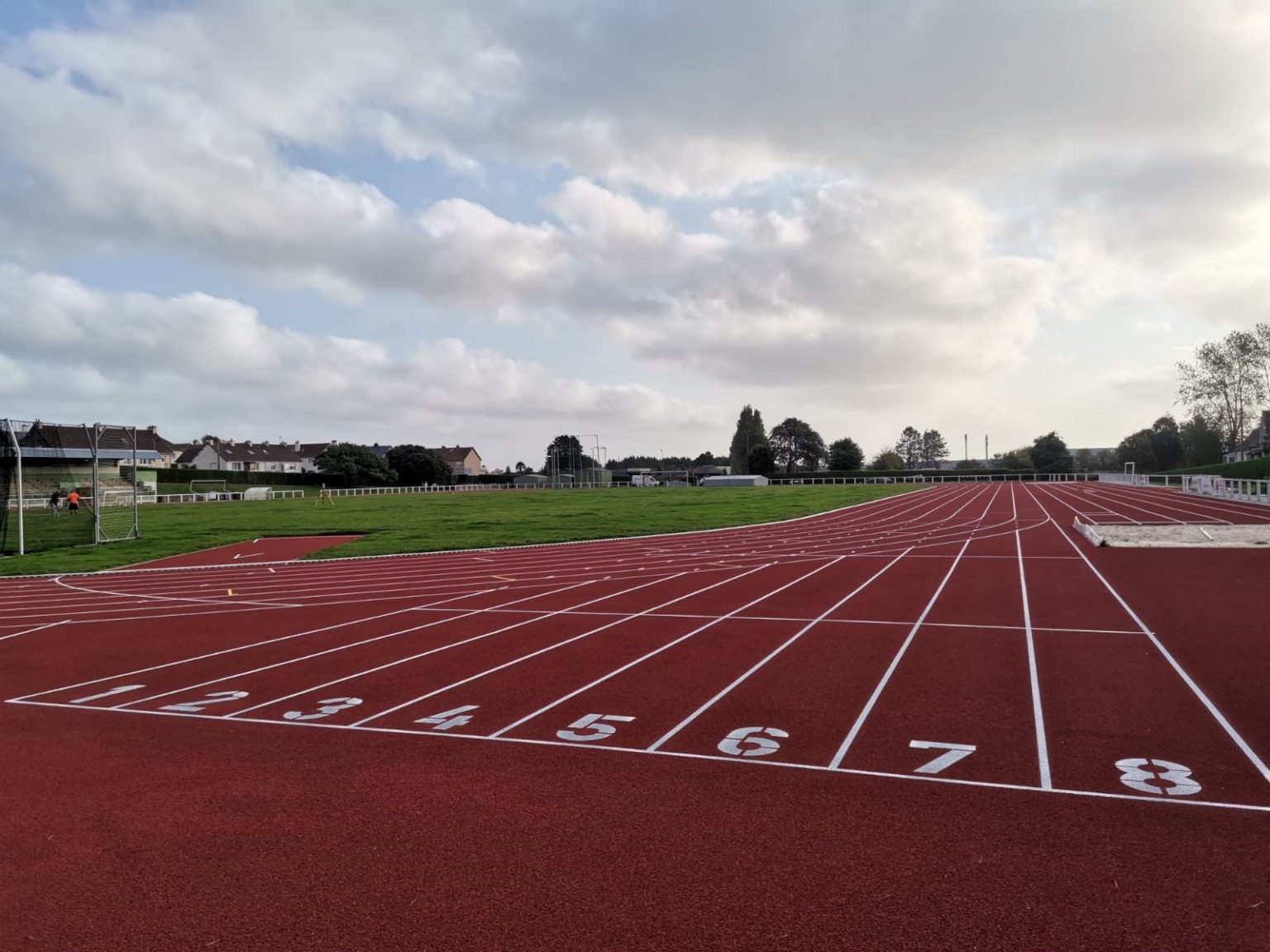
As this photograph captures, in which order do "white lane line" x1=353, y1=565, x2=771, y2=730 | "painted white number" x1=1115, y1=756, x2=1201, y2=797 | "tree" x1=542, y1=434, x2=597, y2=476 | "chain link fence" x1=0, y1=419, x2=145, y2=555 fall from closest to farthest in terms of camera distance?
"painted white number" x1=1115, y1=756, x2=1201, y2=797
"white lane line" x1=353, y1=565, x2=771, y2=730
"chain link fence" x1=0, y1=419, x2=145, y2=555
"tree" x1=542, y1=434, x2=597, y2=476

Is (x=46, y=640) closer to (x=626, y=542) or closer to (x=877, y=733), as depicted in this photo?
(x=877, y=733)

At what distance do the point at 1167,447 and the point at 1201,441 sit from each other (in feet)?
46.3

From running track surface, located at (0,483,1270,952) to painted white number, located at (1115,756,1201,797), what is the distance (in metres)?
0.03

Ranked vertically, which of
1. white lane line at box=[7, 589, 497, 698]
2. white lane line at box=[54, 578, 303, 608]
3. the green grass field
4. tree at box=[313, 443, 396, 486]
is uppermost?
tree at box=[313, 443, 396, 486]

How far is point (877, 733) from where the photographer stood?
6633 millimetres

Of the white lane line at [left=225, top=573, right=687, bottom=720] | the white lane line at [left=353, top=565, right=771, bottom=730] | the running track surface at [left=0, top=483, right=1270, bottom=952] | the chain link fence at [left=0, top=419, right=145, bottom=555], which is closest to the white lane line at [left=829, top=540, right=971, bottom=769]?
the running track surface at [left=0, top=483, right=1270, bottom=952]

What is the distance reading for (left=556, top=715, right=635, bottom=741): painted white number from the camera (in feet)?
21.9

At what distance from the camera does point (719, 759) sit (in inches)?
241

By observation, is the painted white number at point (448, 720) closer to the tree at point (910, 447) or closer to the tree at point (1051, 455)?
the tree at point (1051, 455)

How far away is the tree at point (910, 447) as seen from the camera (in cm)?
17850

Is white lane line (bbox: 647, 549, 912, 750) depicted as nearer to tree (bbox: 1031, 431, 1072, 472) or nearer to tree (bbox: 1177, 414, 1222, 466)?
tree (bbox: 1177, 414, 1222, 466)

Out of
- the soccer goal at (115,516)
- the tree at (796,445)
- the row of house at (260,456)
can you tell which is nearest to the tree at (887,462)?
the tree at (796,445)

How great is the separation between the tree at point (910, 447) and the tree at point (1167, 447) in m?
82.0

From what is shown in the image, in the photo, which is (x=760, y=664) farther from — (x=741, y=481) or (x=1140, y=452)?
(x=1140, y=452)
